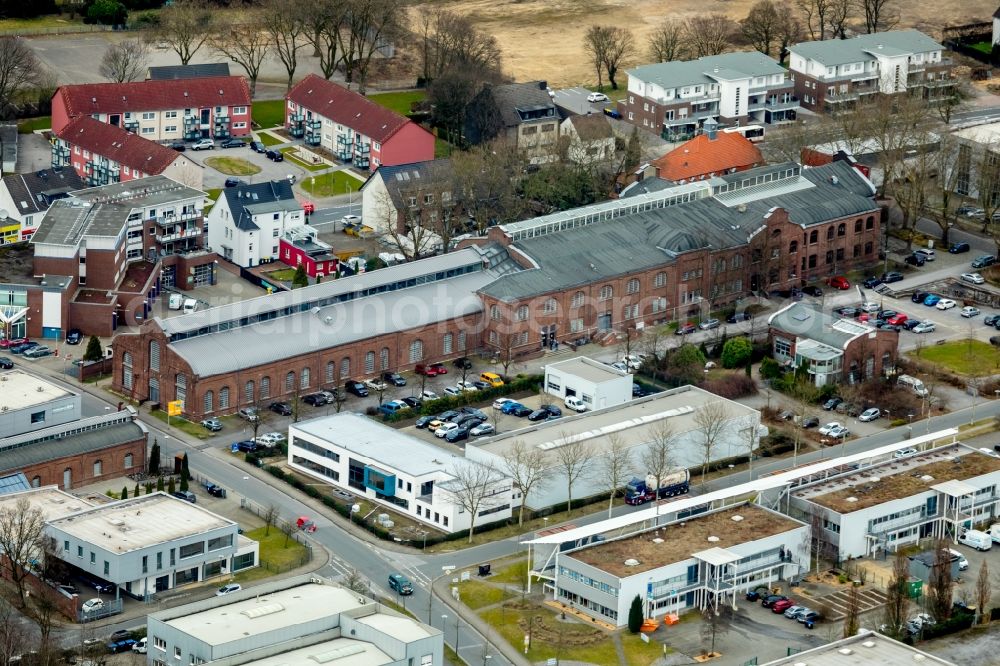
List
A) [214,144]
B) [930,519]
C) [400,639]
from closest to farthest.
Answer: [400,639]
[930,519]
[214,144]

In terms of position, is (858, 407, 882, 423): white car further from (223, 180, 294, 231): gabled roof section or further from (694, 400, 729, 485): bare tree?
(223, 180, 294, 231): gabled roof section

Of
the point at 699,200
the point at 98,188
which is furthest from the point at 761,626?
the point at 98,188

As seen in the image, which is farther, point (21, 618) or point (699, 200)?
point (699, 200)

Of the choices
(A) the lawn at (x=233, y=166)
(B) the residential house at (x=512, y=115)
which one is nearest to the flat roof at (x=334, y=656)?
(A) the lawn at (x=233, y=166)

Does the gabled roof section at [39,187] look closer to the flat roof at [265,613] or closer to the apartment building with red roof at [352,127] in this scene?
the apartment building with red roof at [352,127]

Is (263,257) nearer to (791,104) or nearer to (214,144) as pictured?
(214,144)

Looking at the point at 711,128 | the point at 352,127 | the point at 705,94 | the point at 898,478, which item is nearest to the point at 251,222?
the point at 352,127

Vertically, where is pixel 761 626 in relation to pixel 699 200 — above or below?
below
